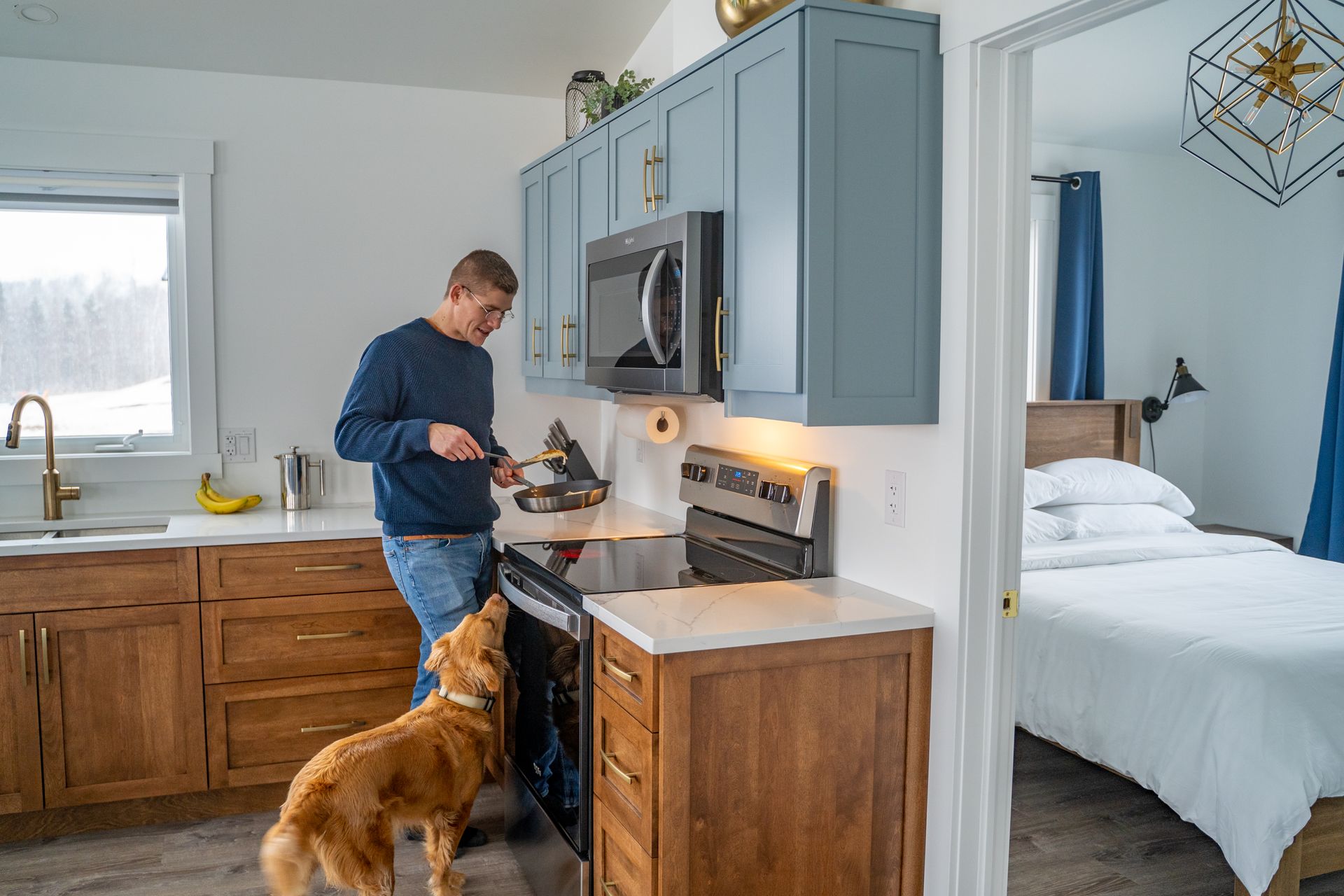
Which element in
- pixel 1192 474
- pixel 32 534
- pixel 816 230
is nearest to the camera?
pixel 816 230

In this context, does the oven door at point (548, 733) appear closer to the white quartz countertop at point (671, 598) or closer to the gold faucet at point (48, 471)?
the white quartz countertop at point (671, 598)

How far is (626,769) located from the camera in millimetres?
1943

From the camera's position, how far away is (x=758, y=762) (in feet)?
6.12

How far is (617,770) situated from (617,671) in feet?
0.65

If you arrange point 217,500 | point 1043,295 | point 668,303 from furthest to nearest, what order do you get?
point 1043,295 → point 217,500 → point 668,303

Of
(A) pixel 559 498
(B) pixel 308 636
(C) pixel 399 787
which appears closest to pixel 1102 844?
(A) pixel 559 498

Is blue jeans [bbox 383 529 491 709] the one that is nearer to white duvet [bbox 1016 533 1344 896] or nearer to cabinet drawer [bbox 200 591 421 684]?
cabinet drawer [bbox 200 591 421 684]

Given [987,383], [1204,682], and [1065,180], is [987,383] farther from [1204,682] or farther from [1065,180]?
[1065,180]

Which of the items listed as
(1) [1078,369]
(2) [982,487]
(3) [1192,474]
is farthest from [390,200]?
(3) [1192,474]

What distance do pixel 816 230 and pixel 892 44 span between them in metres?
0.40

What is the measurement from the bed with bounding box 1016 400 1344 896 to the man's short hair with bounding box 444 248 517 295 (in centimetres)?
181

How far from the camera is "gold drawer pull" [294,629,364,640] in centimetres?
303

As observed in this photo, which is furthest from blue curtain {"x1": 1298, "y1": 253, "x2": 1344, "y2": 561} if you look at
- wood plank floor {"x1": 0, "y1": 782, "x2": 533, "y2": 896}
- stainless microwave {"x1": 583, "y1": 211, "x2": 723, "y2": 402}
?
wood plank floor {"x1": 0, "y1": 782, "x2": 533, "y2": 896}

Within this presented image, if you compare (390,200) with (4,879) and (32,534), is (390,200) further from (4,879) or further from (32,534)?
(4,879)
